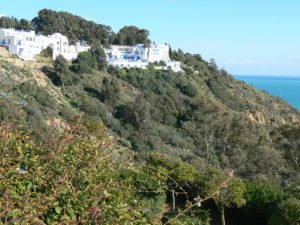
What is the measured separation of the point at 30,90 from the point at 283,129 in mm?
22423

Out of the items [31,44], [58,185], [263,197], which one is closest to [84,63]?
[31,44]

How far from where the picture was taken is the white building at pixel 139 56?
57925mm

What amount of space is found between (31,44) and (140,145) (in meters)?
23.0

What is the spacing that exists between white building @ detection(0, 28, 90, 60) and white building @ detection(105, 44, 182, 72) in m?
4.72

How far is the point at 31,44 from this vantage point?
50.7 meters

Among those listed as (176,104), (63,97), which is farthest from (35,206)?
(176,104)

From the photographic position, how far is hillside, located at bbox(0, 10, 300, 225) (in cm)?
309

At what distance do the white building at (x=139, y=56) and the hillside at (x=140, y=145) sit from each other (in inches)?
83.6

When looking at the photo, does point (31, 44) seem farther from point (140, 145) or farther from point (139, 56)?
point (140, 145)

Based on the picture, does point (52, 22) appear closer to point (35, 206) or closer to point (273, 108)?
point (273, 108)

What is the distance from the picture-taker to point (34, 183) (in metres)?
3.10

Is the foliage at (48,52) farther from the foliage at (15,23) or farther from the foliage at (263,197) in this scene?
the foliage at (263,197)

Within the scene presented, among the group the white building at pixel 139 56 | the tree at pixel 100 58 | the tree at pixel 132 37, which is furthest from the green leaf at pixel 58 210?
the tree at pixel 132 37

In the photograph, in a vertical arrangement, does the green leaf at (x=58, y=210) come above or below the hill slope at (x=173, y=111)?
above
